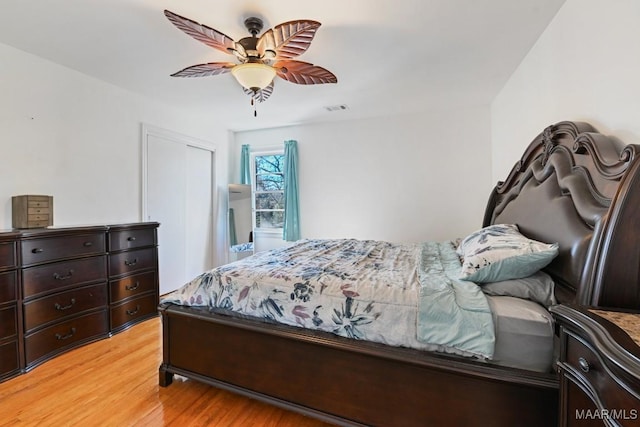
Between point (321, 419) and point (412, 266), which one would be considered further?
point (412, 266)

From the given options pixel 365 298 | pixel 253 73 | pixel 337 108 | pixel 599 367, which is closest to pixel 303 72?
pixel 253 73

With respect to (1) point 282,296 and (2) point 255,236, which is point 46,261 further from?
(2) point 255,236

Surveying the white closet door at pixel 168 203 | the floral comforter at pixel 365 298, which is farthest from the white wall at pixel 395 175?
the floral comforter at pixel 365 298

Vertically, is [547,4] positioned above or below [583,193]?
above

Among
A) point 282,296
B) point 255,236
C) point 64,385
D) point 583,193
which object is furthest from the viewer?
point 255,236

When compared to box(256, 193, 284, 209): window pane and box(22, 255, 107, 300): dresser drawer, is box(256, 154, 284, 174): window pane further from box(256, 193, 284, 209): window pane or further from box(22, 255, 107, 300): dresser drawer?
box(22, 255, 107, 300): dresser drawer

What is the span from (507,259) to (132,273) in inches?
129

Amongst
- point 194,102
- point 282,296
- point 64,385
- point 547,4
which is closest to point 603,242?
point 282,296

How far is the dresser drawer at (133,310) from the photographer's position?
2748mm

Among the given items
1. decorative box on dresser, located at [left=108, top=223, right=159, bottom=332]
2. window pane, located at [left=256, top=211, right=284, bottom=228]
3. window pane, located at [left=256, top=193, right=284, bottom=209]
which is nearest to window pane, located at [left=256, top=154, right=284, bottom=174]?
window pane, located at [left=256, top=193, right=284, bottom=209]

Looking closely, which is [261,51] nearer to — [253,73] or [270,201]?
[253,73]

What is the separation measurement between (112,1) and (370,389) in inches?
109

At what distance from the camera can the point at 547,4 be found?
186cm

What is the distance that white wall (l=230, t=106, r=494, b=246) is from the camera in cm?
388
